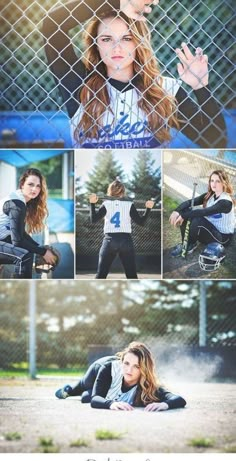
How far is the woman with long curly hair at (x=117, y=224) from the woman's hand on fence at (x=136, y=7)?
0.77 m

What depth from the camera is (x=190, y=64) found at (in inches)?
180

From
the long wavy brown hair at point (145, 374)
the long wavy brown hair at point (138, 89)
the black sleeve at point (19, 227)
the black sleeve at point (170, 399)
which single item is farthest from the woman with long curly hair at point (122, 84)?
the black sleeve at point (170, 399)

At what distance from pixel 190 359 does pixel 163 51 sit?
1.71m

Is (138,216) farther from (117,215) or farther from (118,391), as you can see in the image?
(118,391)

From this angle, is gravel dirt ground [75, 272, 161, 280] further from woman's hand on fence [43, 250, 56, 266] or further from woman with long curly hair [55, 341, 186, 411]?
woman with long curly hair [55, 341, 186, 411]

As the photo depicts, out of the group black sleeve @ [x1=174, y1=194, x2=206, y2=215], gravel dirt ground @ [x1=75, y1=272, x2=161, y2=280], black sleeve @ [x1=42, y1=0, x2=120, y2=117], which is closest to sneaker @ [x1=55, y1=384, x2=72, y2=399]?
gravel dirt ground @ [x1=75, y1=272, x2=161, y2=280]

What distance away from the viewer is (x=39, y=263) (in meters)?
4.64

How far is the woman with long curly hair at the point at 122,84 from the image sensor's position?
4.58m

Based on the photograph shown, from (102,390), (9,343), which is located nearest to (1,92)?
(102,390)

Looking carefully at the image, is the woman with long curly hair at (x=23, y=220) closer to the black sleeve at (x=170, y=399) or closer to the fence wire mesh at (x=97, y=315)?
the black sleeve at (x=170, y=399)

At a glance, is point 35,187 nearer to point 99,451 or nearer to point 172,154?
point 172,154

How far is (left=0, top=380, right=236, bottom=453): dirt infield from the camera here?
15.1ft

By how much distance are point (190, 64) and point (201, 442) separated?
1769 millimetres

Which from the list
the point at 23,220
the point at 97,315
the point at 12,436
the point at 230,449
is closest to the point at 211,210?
the point at 23,220
